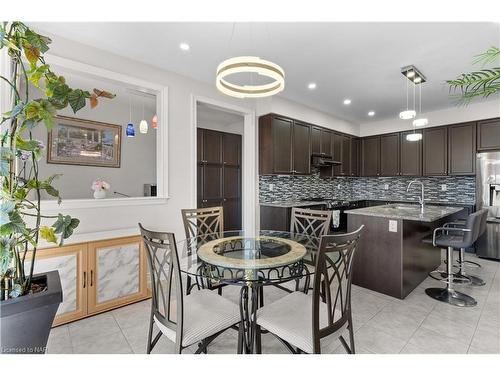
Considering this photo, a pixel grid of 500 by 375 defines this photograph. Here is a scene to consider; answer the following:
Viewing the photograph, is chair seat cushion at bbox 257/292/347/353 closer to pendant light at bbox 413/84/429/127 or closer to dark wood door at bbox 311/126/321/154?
pendant light at bbox 413/84/429/127

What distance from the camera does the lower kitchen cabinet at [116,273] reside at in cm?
220

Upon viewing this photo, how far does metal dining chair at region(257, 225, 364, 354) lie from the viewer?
122 cm

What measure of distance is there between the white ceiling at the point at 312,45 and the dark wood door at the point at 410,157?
5.38 feet

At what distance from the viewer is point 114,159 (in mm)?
4418

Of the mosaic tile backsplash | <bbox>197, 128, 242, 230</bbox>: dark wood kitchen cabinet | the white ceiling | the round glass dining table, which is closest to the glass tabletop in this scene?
the round glass dining table

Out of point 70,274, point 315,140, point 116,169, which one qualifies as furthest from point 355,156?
point 70,274

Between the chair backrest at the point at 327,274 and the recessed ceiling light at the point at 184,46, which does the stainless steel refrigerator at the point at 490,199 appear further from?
the recessed ceiling light at the point at 184,46

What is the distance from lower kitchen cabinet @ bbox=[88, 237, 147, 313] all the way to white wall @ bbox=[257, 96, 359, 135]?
278 centimetres

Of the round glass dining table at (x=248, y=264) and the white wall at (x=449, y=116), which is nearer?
the round glass dining table at (x=248, y=264)

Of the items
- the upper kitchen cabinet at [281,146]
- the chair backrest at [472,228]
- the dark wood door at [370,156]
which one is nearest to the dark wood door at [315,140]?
the upper kitchen cabinet at [281,146]

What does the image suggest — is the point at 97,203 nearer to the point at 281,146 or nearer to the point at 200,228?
the point at 200,228

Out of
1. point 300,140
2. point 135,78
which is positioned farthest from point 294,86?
point 135,78

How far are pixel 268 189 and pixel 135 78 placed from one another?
→ 2542mm

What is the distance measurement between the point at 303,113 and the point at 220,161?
75.0 inches
